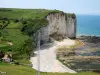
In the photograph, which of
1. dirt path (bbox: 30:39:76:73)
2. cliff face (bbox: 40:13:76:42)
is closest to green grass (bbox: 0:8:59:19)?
cliff face (bbox: 40:13:76:42)

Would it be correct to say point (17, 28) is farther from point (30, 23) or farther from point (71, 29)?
point (71, 29)

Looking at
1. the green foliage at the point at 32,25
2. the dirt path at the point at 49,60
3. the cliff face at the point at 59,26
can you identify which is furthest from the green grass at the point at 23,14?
the dirt path at the point at 49,60

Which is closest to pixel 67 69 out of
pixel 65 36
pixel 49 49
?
pixel 49 49

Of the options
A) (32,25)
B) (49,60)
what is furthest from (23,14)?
(49,60)

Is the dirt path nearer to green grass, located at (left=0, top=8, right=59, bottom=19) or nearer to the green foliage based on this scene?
the green foliage

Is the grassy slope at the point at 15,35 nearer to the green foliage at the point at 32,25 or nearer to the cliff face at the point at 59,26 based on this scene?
the green foliage at the point at 32,25
